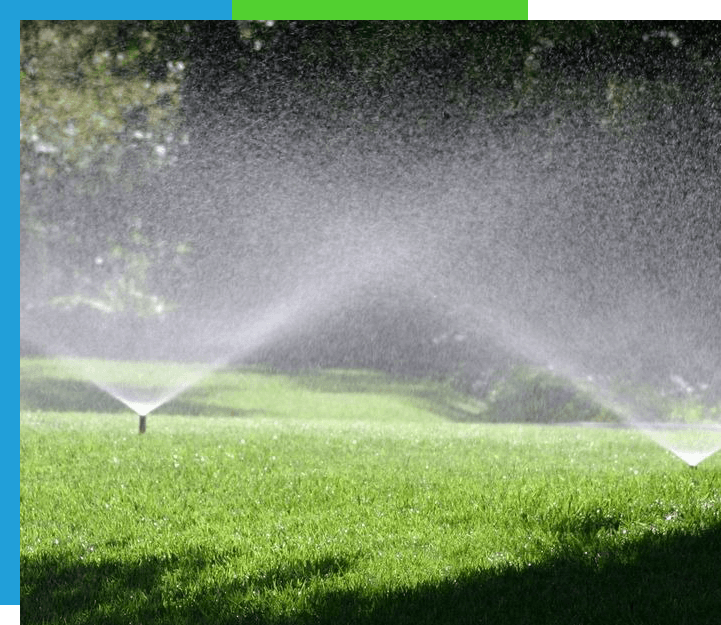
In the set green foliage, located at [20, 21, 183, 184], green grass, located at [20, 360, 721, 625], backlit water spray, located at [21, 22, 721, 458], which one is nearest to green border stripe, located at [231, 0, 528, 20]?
green grass, located at [20, 360, 721, 625]

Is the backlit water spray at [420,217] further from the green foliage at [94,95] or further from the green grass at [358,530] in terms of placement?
the green grass at [358,530]

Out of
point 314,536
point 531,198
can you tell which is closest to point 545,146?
point 531,198

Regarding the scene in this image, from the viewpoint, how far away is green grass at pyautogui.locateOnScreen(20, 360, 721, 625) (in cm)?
393

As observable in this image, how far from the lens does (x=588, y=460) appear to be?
694cm

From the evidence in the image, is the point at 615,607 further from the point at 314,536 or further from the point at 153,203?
the point at 153,203

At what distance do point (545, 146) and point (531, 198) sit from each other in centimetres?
99

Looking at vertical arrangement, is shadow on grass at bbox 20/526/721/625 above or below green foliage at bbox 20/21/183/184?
below

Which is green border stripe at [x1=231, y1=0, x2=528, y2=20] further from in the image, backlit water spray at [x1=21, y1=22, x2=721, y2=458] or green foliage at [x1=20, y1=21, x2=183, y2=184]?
green foliage at [x1=20, y1=21, x2=183, y2=184]

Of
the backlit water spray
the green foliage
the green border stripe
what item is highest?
the green foliage

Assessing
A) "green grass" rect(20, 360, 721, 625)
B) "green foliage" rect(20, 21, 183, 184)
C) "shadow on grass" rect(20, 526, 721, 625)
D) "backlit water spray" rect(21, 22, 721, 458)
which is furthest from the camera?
"green foliage" rect(20, 21, 183, 184)

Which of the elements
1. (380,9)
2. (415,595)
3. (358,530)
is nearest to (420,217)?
(380,9)

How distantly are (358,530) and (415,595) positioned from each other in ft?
2.88

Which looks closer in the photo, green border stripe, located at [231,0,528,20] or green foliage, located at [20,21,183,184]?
green border stripe, located at [231,0,528,20]

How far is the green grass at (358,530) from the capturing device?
393cm
